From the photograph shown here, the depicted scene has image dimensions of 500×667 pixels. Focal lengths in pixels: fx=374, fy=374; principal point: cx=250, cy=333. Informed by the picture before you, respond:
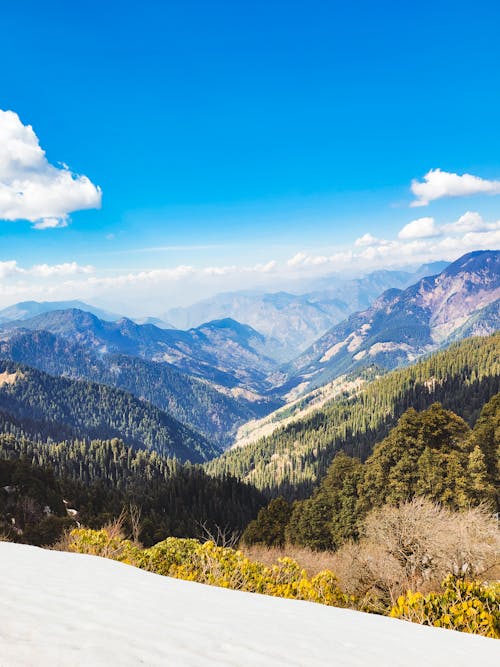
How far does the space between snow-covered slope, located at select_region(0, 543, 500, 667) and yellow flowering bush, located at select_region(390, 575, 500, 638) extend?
1.17m

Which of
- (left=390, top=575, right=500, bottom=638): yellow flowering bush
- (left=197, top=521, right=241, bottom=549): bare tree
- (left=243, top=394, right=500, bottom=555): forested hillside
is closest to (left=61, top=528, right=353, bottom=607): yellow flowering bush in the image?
(left=197, top=521, right=241, bottom=549): bare tree

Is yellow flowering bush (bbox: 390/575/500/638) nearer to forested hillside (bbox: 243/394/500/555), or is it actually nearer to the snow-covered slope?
the snow-covered slope

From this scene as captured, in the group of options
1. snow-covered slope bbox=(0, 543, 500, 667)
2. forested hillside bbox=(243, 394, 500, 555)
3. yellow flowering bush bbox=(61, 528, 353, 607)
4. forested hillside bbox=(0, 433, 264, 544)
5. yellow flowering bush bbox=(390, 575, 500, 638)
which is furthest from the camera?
forested hillside bbox=(0, 433, 264, 544)

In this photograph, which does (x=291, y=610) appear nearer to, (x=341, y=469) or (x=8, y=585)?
(x=8, y=585)

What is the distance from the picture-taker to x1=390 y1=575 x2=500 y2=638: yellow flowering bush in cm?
1129

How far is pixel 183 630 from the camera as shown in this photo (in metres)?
7.48

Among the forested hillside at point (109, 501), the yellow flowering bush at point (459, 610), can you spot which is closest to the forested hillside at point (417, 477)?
the forested hillside at point (109, 501)

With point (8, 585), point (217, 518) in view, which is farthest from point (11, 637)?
point (217, 518)

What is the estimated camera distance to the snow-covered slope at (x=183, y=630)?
568 centimetres

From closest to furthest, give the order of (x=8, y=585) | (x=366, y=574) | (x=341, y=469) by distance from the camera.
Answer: (x=8, y=585), (x=366, y=574), (x=341, y=469)

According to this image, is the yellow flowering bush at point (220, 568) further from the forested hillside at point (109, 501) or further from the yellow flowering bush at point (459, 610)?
the forested hillside at point (109, 501)

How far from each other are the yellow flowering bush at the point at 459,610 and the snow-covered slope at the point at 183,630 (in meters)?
1.17

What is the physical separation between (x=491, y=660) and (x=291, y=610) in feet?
16.6

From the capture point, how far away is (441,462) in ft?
118
